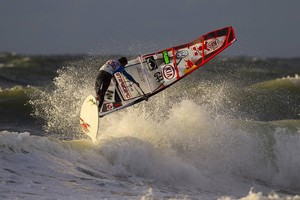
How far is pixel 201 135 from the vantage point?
12.7 metres

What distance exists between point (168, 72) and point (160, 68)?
20 centimetres

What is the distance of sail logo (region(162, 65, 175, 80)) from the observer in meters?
12.6

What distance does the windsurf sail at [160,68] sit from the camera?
39.8ft

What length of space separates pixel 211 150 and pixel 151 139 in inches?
56.7

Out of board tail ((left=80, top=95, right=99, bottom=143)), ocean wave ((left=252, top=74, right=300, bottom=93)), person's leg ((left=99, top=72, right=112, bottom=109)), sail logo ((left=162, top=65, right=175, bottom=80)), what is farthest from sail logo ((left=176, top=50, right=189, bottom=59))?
ocean wave ((left=252, top=74, right=300, bottom=93))

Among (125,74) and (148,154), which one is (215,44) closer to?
(125,74)

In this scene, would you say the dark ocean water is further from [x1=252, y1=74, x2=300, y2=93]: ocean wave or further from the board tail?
[x1=252, y1=74, x2=300, y2=93]: ocean wave

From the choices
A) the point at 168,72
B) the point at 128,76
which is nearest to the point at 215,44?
the point at 168,72

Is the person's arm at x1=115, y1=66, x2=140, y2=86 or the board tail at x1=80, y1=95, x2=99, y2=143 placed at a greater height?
the person's arm at x1=115, y1=66, x2=140, y2=86

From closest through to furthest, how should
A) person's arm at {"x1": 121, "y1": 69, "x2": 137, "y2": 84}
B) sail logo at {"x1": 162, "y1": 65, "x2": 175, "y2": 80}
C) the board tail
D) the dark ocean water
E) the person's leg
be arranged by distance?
the dark ocean water
the board tail
the person's leg
person's arm at {"x1": 121, "y1": 69, "x2": 137, "y2": 84}
sail logo at {"x1": 162, "y1": 65, "x2": 175, "y2": 80}

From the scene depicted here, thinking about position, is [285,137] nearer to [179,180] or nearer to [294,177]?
[294,177]

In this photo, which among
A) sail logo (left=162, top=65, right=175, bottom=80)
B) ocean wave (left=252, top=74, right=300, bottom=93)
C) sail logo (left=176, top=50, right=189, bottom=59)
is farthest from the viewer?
ocean wave (left=252, top=74, right=300, bottom=93)

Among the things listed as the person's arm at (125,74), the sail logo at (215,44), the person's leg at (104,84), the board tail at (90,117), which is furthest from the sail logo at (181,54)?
the board tail at (90,117)

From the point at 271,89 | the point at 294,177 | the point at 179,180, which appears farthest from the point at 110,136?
the point at 271,89
